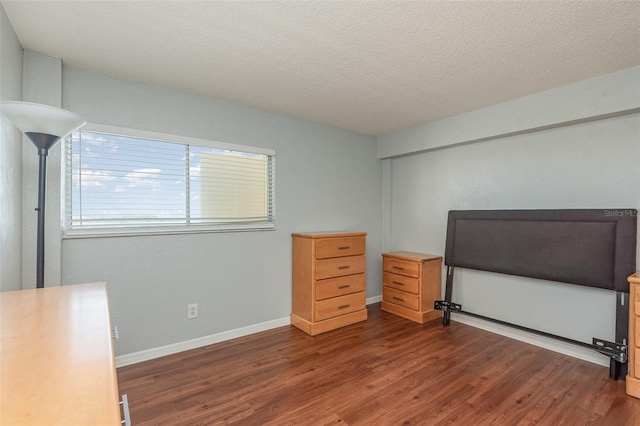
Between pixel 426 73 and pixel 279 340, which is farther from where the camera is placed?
pixel 279 340

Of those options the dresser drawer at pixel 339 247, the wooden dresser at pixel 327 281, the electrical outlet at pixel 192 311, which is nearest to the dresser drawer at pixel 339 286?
the wooden dresser at pixel 327 281

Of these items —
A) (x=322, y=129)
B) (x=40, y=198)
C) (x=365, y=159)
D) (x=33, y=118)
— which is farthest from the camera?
(x=365, y=159)

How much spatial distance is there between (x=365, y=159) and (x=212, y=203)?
2167 mm

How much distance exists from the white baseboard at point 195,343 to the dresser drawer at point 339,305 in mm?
461

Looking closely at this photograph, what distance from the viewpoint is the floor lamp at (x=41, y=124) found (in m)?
1.49

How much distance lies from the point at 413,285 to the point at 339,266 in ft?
2.99

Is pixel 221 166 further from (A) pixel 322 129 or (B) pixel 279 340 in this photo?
(B) pixel 279 340

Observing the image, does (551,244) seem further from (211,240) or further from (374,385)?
(211,240)

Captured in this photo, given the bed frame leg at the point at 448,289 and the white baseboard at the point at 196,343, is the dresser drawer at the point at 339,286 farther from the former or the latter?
the bed frame leg at the point at 448,289

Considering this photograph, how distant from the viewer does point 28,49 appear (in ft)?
6.73

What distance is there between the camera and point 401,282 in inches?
145

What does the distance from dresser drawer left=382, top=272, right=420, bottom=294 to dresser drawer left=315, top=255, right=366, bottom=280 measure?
1.61 feet

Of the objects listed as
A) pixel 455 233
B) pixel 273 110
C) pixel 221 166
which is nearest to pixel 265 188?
pixel 221 166

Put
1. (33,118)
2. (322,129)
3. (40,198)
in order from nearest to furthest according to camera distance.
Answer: (33,118), (40,198), (322,129)
